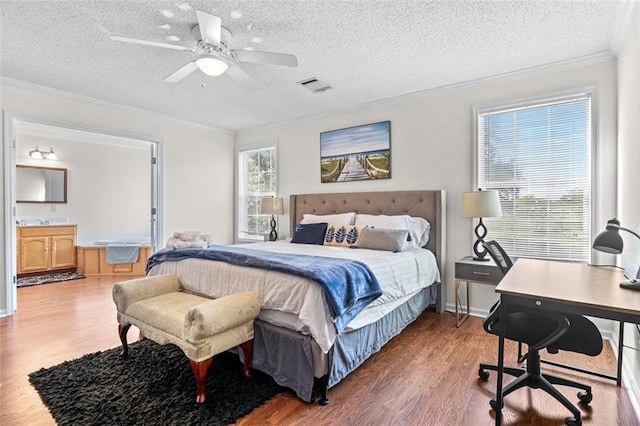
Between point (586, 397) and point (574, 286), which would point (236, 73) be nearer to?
point (574, 286)

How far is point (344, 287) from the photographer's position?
81.5 inches

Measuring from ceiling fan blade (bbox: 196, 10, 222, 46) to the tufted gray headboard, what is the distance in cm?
253

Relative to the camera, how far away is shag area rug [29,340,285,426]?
71.2 inches

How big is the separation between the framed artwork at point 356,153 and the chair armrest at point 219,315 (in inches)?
104

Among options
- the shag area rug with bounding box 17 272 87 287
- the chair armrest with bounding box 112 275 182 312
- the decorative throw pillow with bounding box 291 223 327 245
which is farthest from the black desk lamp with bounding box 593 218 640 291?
Result: the shag area rug with bounding box 17 272 87 287

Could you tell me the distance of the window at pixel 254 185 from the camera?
18.1 feet

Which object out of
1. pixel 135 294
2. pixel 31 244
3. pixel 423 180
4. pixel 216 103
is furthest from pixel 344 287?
pixel 31 244

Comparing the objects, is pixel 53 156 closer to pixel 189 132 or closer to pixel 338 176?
pixel 189 132

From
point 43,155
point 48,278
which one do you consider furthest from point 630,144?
point 43,155

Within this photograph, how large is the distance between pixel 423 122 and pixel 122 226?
645cm

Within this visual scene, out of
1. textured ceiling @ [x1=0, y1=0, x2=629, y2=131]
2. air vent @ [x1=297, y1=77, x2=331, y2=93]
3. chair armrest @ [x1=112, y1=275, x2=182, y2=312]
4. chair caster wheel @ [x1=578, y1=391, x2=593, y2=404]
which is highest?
air vent @ [x1=297, y1=77, x2=331, y2=93]

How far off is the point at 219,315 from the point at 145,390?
73 centimetres

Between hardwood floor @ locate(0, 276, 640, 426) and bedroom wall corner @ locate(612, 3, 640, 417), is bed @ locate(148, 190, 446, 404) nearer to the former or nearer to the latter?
hardwood floor @ locate(0, 276, 640, 426)

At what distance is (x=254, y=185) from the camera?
5.79m
